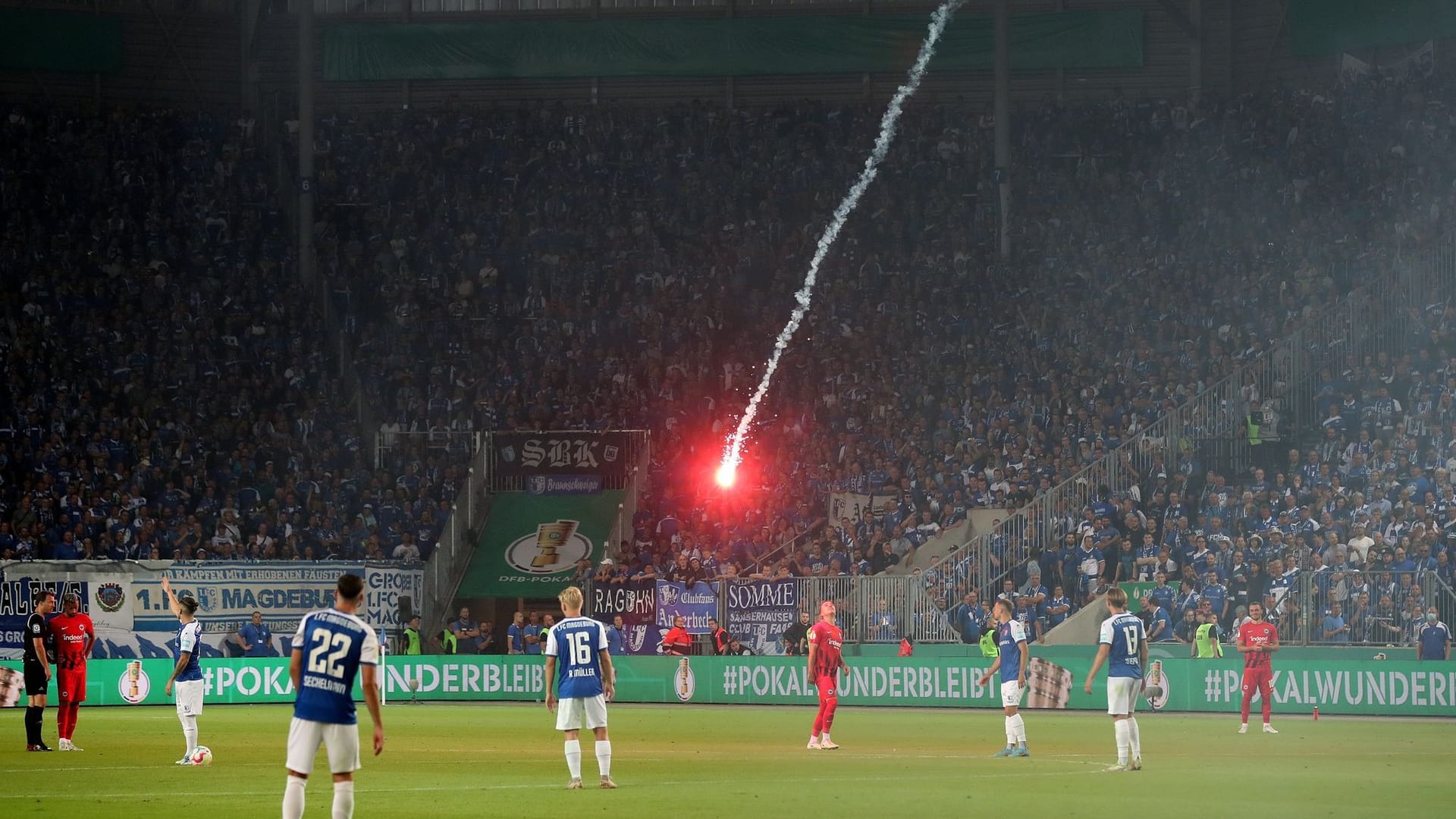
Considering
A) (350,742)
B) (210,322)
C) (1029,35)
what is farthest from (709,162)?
(350,742)

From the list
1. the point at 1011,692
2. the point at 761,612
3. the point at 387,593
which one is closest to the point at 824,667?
the point at 1011,692

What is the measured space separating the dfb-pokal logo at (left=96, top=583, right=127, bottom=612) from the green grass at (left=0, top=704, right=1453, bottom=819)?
6633 millimetres

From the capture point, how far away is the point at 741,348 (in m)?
51.8

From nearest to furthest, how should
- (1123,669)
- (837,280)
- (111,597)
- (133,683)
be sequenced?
(1123,669)
(133,683)
(111,597)
(837,280)

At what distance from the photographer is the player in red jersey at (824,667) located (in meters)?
28.2

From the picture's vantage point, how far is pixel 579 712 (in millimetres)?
20875

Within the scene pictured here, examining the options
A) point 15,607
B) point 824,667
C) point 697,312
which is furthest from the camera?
point 697,312

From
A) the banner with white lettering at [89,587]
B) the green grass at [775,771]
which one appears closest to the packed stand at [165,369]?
the banner with white lettering at [89,587]

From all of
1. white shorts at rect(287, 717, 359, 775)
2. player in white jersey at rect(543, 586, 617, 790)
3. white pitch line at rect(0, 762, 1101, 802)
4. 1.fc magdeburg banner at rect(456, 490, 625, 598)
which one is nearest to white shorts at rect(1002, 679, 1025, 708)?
white pitch line at rect(0, 762, 1101, 802)

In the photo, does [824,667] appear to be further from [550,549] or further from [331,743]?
[550,549]

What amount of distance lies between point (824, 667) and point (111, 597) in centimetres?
2091

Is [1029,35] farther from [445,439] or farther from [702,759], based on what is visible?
[702,759]

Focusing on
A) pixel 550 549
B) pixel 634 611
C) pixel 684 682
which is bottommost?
pixel 684 682

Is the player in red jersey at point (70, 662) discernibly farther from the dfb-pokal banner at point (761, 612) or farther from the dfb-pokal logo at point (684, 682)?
the dfb-pokal banner at point (761, 612)
